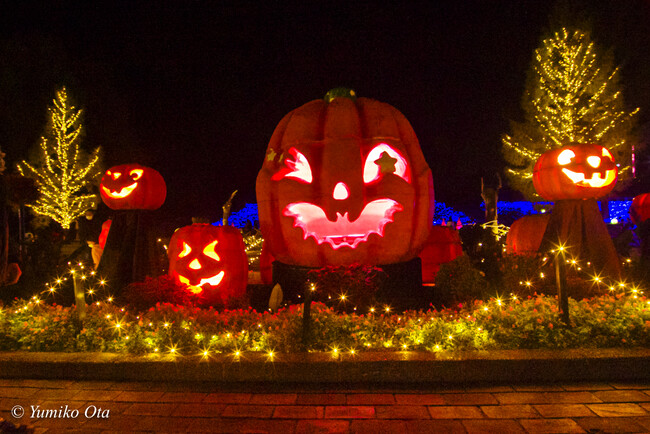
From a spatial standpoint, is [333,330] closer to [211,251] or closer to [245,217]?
[211,251]

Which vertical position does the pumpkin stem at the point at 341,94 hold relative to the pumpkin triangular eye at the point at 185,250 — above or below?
above

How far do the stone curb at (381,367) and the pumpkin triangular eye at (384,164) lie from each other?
2505 mm

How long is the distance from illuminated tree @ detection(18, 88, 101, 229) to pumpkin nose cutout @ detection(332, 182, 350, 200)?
19.0 m

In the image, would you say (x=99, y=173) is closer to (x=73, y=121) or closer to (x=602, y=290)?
(x=73, y=121)

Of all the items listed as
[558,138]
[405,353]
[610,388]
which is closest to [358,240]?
[405,353]

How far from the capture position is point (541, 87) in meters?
15.5

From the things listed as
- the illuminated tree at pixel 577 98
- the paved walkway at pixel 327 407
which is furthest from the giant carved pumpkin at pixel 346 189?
the illuminated tree at pixel 577 98

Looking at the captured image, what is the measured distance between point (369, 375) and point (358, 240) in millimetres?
2326

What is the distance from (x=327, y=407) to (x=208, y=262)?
3.44 metres

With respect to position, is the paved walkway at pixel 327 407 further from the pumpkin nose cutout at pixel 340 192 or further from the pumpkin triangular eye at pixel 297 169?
the pumpkin triangular eye at pixel 297 169

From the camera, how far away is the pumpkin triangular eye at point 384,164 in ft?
17.5

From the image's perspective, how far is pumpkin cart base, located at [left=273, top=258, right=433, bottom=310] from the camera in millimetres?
5391

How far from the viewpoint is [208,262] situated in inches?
231

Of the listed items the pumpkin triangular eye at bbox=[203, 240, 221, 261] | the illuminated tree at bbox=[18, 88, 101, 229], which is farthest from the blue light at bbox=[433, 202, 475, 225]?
the illuminated tree at bbox=[18, 88, 101, 229]
